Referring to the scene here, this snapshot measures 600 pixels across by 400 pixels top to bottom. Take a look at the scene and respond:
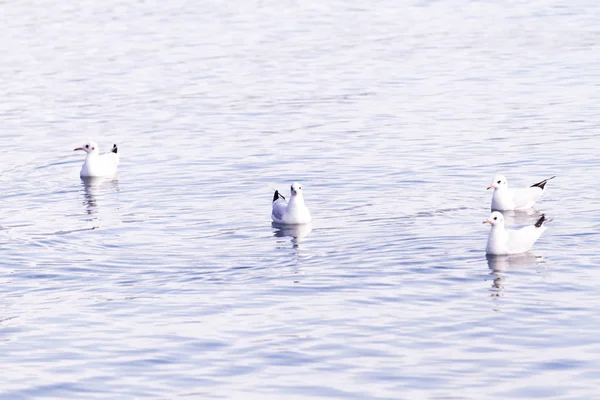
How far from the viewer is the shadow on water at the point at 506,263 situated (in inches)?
912

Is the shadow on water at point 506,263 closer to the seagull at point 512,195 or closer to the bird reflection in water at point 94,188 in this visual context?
the seagull at point 512,195

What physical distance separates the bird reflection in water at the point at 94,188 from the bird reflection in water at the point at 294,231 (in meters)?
5.26

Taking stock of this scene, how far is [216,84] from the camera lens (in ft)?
161

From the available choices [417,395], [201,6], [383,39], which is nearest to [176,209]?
[417,395]

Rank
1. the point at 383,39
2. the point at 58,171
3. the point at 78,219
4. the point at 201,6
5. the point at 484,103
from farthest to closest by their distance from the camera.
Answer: the point at 201,6, the point at 383,39, the point at 484,103, the point at 58,171, the point at 78,219

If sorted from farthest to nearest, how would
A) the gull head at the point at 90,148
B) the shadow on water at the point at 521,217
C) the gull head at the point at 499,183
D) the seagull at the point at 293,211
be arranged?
the gull head at the point at 90,148 → the gull head at the point at 499,183 → the shadow on water at the point at 521,217 → the seagull at the point at 293,211

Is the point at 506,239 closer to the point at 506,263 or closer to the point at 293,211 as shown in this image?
the point at 506,263

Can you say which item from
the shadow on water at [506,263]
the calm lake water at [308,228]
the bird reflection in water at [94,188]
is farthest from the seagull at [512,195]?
the bird reflection in water at [94,188]

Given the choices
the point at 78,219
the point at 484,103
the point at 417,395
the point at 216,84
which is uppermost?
the point at 216,84

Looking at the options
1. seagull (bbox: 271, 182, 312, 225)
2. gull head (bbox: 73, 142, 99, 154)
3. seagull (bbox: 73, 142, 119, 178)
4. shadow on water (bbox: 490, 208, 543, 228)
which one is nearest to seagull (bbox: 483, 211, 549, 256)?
shadow on water (bbox: 490, 208, 543, 228)

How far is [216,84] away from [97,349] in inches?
1180

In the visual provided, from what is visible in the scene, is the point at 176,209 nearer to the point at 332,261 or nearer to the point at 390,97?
the point at 332,261

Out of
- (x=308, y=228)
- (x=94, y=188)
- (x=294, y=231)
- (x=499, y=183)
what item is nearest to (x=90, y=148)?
(x=94, y=188)

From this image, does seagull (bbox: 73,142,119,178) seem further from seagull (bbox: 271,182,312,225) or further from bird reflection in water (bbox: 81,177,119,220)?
seagull (bbox: 271,182,312,225)
